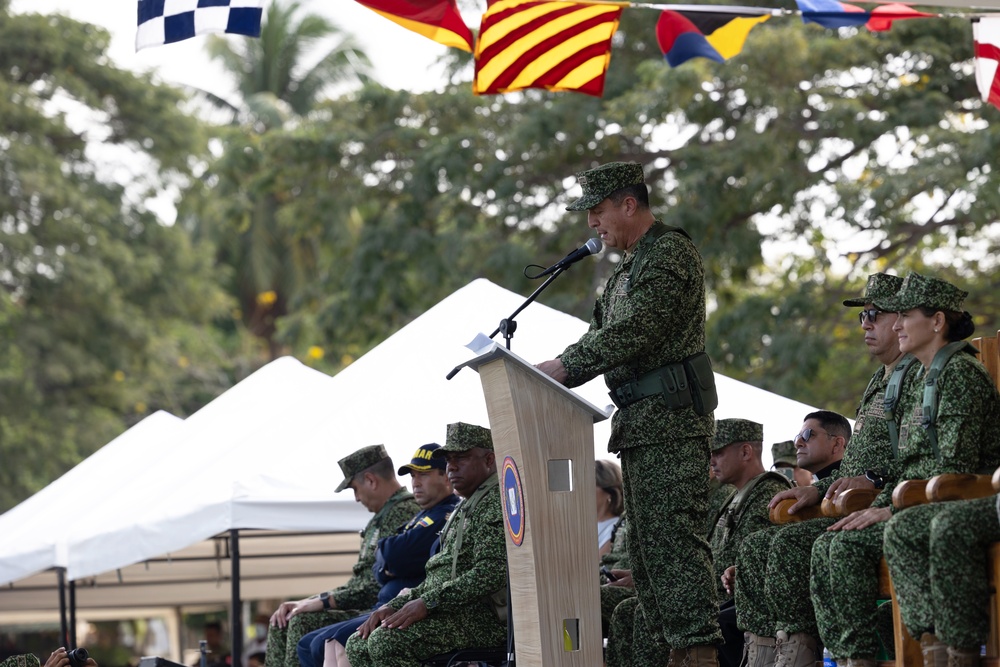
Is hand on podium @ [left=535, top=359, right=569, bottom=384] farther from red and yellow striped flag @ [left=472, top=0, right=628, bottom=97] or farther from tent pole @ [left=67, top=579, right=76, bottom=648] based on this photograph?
tent pole @ [left=67, top=579, right=76, bottom=648]

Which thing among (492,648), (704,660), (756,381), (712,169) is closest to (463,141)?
(712,169)

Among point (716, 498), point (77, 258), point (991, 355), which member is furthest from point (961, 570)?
point (77, 258)

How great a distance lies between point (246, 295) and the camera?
35.5 m

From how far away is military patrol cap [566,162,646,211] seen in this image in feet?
15.9

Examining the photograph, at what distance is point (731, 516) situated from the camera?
6344 millimetres

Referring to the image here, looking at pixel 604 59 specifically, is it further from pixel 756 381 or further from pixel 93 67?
pixel 93 67

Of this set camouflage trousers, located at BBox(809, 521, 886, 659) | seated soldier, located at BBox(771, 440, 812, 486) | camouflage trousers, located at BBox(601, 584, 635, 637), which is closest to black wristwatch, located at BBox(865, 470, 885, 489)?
camouflage trousers, located at BBox(809, 521, 886, 659)

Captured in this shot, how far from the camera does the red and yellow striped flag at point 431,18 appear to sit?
25.1 ft

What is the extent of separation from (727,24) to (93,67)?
18.4 m

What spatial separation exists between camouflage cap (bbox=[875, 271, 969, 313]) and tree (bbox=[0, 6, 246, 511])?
2049 centimetres

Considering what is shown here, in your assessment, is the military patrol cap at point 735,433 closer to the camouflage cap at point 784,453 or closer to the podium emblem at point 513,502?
the camouflage cap at point 784,453

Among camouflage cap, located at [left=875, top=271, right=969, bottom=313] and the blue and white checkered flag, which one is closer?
camouflage cap, located at [left=875, top=271, right=969, bottom=313]

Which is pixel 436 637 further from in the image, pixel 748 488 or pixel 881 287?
pixel 881 287

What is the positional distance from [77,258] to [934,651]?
2157 cm
